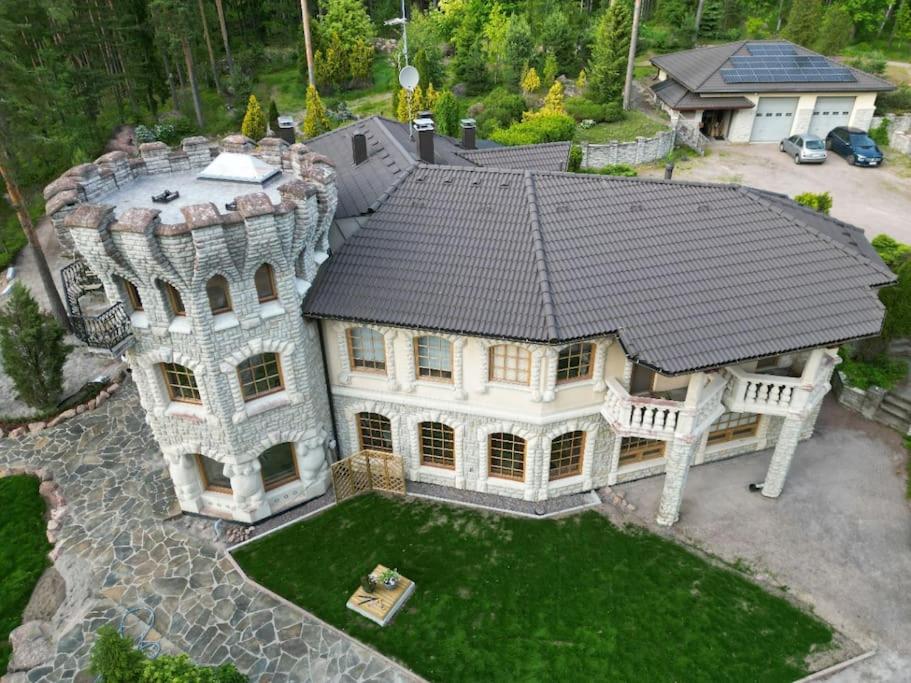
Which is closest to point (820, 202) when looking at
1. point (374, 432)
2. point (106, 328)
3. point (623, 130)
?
point (623, 130)

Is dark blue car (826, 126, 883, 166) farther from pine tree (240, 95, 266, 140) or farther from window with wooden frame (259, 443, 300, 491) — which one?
window with wooden frame (259, 443, 300, 491)

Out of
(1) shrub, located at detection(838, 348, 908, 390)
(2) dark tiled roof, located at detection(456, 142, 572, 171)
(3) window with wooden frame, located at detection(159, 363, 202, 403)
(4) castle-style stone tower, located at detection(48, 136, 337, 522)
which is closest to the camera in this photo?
(4) castle-style stone tower, located at detection(48, 136, 337, 522)

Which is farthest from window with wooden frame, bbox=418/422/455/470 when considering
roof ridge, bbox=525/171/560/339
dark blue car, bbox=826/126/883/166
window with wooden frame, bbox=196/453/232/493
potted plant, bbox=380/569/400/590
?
dark blue car, bbox=826/126/883/166

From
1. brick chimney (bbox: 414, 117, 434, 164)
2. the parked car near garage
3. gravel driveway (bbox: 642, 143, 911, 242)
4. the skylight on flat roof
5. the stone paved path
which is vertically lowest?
the stone paved path

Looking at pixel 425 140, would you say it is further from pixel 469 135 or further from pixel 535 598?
pixel 535 598

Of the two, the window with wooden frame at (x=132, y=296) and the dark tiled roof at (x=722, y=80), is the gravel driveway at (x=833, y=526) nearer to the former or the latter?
the window with wooden frame at (x=132, y=296)

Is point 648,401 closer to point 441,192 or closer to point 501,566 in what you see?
point 501,566

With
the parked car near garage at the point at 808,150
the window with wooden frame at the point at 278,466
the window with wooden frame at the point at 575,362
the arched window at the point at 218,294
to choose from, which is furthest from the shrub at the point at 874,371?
the parked car near garage at the point at 808,150
